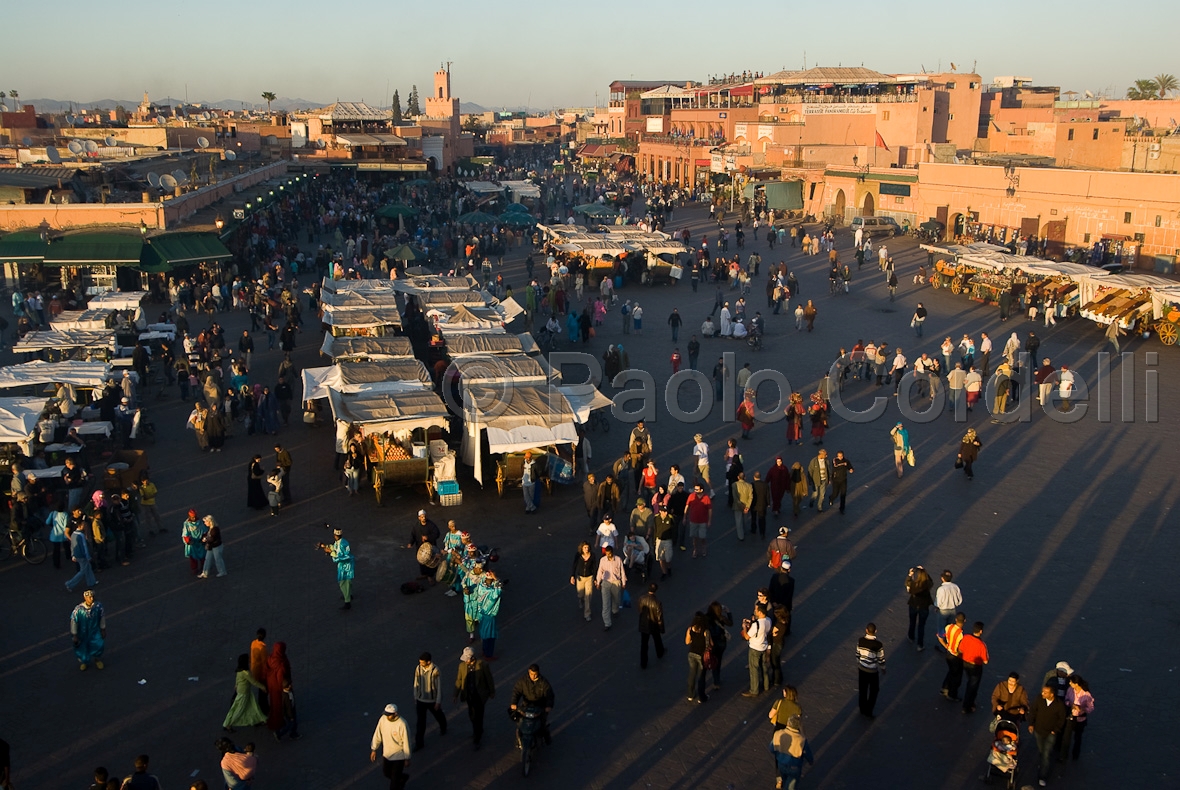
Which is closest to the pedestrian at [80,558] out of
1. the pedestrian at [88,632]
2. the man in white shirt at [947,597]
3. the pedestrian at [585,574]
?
the pedestrian at [88,632]

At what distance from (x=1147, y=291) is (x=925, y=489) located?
46.4ft

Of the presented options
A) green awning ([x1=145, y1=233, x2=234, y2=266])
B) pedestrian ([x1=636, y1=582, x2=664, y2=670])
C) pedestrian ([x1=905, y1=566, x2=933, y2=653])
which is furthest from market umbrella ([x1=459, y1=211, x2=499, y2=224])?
pedestrian ([x1=905, y1=566, x2=933, y2=653])

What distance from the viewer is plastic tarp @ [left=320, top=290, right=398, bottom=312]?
23.7 metres

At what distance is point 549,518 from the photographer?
14211mm

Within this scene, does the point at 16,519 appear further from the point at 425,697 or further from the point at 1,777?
the point at 425,697

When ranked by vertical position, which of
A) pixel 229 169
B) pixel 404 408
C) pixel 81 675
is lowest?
pixel 81 675

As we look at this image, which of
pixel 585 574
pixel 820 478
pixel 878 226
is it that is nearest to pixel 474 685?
pixel 585 574

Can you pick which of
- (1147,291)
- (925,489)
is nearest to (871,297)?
(1147,291)

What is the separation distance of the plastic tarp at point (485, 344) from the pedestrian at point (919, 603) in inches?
424

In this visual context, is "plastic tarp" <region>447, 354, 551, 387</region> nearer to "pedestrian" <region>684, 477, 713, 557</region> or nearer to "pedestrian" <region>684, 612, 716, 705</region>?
"pedestrian" <region>684, 477, 713, 557</region>

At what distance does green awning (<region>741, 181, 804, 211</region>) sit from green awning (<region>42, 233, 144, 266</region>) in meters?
34.2

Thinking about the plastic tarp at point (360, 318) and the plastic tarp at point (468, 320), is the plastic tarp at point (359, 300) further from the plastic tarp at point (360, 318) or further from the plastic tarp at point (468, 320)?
the plastic tarp at point (468, 320)

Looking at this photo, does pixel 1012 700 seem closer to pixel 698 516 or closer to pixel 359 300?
pixel 698 516

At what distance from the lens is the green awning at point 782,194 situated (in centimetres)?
5369
